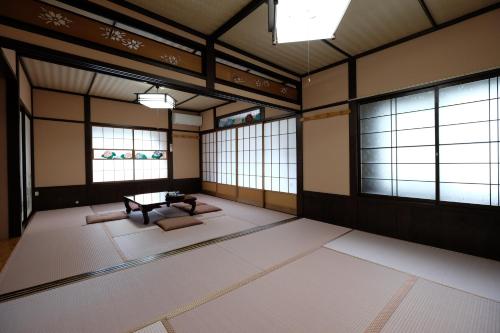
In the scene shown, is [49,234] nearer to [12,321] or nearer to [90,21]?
[12,321]

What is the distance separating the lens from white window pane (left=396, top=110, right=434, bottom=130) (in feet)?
10.5

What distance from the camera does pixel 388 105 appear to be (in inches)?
143

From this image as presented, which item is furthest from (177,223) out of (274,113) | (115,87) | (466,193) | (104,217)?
(466,193)

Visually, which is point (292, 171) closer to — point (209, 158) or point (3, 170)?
point (209, 158)

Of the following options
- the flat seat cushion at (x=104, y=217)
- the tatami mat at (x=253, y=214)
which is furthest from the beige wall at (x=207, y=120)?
the flat seat cushion at (x=104, y=217)

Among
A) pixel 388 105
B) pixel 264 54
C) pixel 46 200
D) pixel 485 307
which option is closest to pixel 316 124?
pixel 388 105

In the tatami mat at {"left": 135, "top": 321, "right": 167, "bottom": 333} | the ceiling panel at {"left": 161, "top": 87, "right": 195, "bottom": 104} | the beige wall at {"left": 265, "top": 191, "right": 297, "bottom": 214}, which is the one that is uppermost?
the ceiling panel at {"left": 161, "top": 87, "right": 195, "bottom": 104}

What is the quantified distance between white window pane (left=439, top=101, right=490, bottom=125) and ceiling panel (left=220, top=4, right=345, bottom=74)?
69.6 inches

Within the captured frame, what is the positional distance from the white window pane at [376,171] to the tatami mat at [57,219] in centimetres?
524

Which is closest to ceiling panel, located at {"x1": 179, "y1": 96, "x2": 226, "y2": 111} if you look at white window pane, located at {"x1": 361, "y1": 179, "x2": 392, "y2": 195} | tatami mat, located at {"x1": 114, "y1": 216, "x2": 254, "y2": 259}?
tatami mat, located at {"x1": 114, "y1": 216, "x2": 254, "y2": 259}

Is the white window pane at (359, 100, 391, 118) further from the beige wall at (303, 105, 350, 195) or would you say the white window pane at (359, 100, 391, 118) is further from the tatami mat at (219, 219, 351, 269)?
the tatami mat at (219, 219, 351, 269)

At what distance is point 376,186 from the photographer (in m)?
3.83

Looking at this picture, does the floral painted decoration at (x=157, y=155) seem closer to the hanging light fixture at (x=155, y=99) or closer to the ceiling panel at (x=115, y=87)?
the ceiling panel at (x=115, y=87)

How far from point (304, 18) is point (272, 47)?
2.04m
